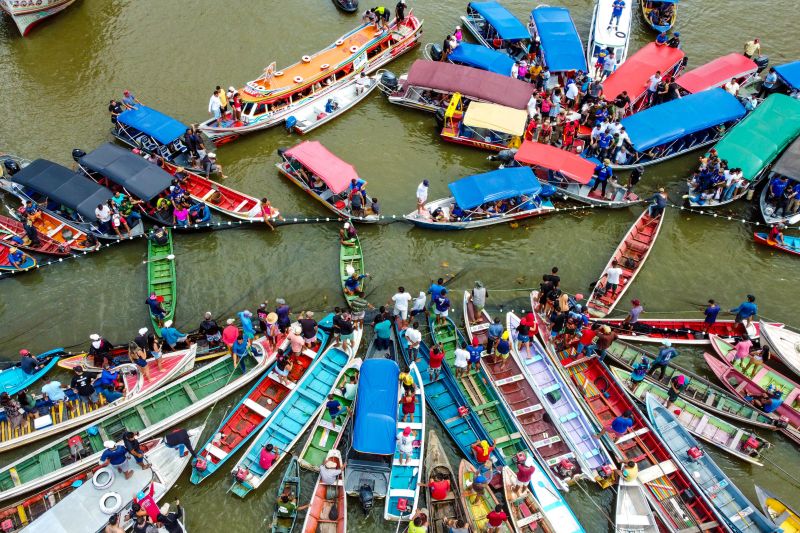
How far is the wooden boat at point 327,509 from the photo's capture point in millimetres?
20984

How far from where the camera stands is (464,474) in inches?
872

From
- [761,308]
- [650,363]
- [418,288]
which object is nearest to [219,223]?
[418,288]

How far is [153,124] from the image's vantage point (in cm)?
3344

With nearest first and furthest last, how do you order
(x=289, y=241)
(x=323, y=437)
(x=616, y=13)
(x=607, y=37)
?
(x=323, y=437) < (x=289, y=241) < (x=607, y=37) < (x=616, y=13)

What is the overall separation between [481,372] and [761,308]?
1399 centimetres

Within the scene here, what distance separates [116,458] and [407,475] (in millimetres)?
10005

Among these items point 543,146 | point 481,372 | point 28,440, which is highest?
point 543,146

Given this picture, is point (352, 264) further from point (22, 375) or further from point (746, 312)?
point (746, 312)

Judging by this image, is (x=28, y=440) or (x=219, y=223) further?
(x=219, y=223)

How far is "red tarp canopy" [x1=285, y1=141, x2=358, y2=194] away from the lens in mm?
30891

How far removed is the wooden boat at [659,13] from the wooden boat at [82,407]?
120ft

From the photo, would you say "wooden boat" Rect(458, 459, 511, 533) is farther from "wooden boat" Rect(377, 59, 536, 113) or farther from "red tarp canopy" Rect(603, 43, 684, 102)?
"red tarp canopy" Rect(603, 43, 684, 102)

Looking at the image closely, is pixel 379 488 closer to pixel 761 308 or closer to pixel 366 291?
pixel 366 291

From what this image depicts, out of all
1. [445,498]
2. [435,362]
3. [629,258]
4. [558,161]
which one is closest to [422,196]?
[558,161]
